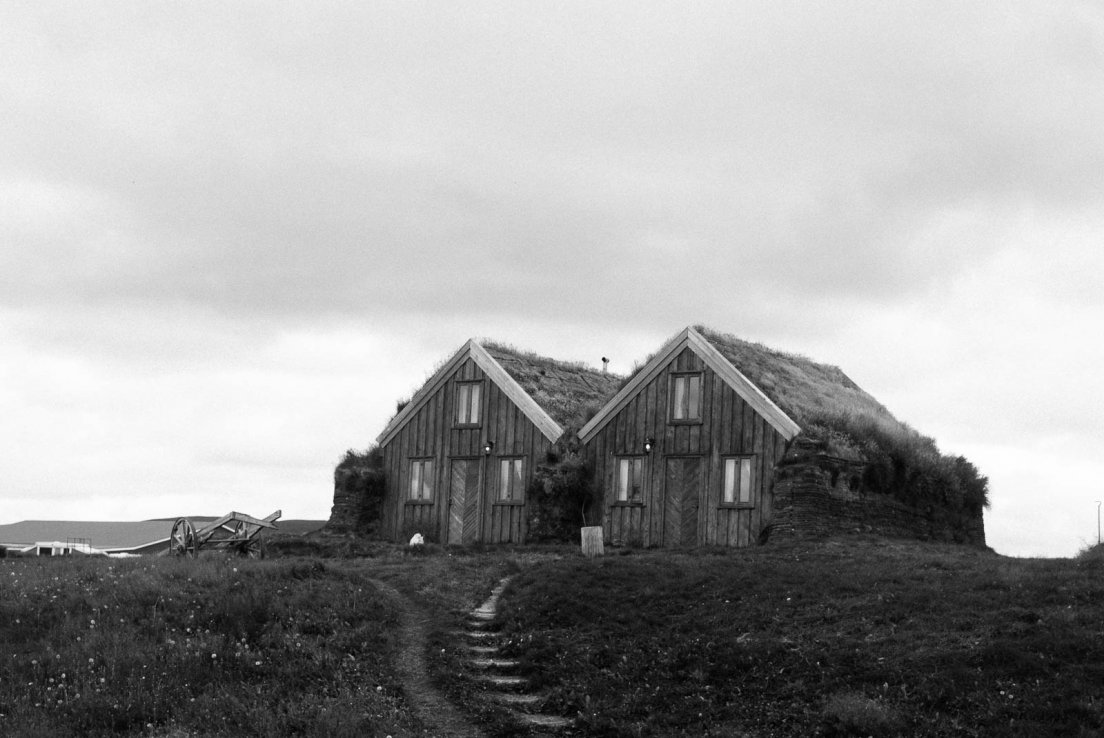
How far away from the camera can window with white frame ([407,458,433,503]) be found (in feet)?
162

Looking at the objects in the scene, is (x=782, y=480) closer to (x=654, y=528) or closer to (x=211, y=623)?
(x=654, y=528)

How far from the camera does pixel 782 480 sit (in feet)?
134

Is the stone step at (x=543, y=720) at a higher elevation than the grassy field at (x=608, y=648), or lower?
lower

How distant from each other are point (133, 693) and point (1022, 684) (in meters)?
14.0

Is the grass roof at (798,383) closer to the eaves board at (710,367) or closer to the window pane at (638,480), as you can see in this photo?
the eaves board at (710,367)

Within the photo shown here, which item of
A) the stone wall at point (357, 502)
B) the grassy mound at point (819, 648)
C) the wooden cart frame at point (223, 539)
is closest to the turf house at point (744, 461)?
the stone wall at point (357, 502)

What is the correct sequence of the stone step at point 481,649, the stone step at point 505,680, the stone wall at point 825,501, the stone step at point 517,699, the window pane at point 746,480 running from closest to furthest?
the stone step at point 517,699
the stone step at point 505,680
the stone step at point 481,649
the stone wall at point 825,501
the window pane at point 746,480

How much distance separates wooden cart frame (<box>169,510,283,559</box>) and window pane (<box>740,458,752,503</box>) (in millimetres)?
14264

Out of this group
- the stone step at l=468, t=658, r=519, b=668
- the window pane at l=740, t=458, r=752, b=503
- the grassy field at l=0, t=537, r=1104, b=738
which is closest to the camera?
the grassy field at l=0, t=537, r=1104, b=738

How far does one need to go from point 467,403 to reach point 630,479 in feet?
24.9

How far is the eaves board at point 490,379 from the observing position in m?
46.9

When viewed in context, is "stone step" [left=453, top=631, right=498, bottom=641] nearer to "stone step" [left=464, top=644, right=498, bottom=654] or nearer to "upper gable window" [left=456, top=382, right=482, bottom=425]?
"stone step" [left=464, top=644, right=498, bottom=654]

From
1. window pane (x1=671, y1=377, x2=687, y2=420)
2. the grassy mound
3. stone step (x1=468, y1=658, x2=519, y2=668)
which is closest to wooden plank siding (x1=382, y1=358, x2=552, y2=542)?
window pane (x1=671, y1=377, x2=687, y2=420)

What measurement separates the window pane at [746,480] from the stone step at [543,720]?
2103 centimetres
